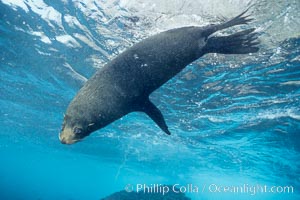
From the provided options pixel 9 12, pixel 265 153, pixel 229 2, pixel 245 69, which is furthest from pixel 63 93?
pixel 265 153

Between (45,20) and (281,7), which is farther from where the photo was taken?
(45,20)

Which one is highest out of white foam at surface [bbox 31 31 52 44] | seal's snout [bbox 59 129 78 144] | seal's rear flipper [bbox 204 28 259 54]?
white foam at surface [bbox 31 31 52 44]

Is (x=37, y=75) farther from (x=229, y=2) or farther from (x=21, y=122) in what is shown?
(x=21, y=122)

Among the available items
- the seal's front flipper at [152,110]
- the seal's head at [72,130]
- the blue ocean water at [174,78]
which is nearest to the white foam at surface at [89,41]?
the blue ocean water at [174,78]

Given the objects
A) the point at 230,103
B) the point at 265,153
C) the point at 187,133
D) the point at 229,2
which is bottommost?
the point at 229,2

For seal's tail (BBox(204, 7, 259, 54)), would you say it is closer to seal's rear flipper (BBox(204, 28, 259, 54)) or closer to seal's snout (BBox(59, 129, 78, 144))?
seal's rear flipper (BBox(204, 28, 259, 54))

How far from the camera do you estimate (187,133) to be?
22.3 m

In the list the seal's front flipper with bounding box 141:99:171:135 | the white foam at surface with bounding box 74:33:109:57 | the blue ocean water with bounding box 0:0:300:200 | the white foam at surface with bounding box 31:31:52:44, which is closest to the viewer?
the seal's front flipper with bounding box 141:99:171:135

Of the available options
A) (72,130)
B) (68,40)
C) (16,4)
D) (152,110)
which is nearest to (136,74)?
(152,110)

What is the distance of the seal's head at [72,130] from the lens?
2664 millimetres

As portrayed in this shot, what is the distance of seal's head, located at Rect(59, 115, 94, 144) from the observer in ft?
8.74

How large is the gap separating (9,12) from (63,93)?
28.2 ft

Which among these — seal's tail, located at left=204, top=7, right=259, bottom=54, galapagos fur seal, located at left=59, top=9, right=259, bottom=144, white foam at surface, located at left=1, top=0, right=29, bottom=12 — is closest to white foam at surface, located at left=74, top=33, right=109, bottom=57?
white foam at surface, located at left=1, top=0, right=29, bottom=12

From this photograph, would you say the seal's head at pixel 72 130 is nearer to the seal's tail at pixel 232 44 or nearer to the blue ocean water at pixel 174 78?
the seal's tail at pixel 232 44
